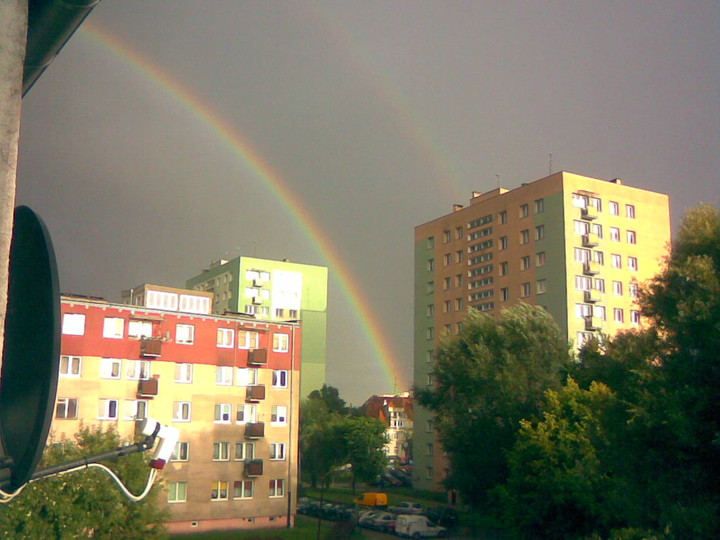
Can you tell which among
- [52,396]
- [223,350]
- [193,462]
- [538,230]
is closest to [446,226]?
[538,230]

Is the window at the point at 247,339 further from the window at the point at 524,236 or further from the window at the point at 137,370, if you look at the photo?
the window at the point at 524,236

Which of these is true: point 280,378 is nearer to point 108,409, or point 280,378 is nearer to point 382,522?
point 108,409

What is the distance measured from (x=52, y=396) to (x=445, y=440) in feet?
135

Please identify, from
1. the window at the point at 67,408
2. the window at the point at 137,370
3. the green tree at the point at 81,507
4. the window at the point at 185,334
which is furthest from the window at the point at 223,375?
the green tree at the point at 81,507

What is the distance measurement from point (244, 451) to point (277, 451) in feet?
9.01

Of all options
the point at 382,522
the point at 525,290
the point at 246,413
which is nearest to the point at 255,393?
the point at 246,413

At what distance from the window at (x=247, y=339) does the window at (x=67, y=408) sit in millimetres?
11588

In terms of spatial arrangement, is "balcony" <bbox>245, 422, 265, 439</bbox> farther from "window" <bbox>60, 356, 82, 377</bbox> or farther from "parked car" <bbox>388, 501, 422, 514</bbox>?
"parked car" <bbox>388, 501, 422, 514</bbox>

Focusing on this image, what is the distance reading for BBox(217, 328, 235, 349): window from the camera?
49.1 metres

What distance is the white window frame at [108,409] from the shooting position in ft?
144

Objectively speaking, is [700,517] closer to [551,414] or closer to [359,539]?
[551,414]

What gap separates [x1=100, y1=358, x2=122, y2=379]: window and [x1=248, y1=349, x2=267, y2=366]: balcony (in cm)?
901

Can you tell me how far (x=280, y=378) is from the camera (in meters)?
51.8

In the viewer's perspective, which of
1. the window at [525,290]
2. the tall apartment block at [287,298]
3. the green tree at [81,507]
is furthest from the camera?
the tall apartment block at [287,298]
